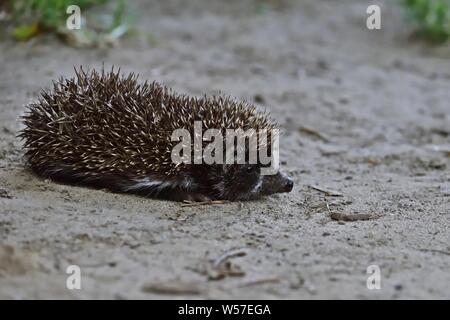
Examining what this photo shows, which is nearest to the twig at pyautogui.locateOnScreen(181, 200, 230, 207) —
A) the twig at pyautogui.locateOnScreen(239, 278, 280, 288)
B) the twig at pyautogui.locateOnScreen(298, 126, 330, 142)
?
the twig at pyautogui.locateOnScreen(239, 278, 280, 288)

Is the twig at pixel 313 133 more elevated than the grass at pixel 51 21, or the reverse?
the grass at pixel 51 21

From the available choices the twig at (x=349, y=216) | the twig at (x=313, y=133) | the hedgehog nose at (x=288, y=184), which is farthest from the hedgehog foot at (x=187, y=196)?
the twig at (x=313, y=133)

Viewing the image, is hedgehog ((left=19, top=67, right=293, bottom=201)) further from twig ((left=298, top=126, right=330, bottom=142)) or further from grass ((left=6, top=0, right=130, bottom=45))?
grass ((left=6, top=0, right=130, bottom=45))

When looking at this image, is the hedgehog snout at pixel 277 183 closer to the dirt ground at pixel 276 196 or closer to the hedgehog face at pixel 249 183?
the hedgehog face at pixel 249 183

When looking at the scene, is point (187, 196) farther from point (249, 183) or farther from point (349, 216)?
point (349, 216)

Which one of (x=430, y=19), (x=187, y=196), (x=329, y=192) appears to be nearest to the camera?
(x=187, y=196)

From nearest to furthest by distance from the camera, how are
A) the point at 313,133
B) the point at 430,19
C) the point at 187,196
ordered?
the point at 187,196 → the point at 313,133 → the point at 430,19

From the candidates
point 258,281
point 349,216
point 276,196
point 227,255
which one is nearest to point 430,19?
point 276,196
